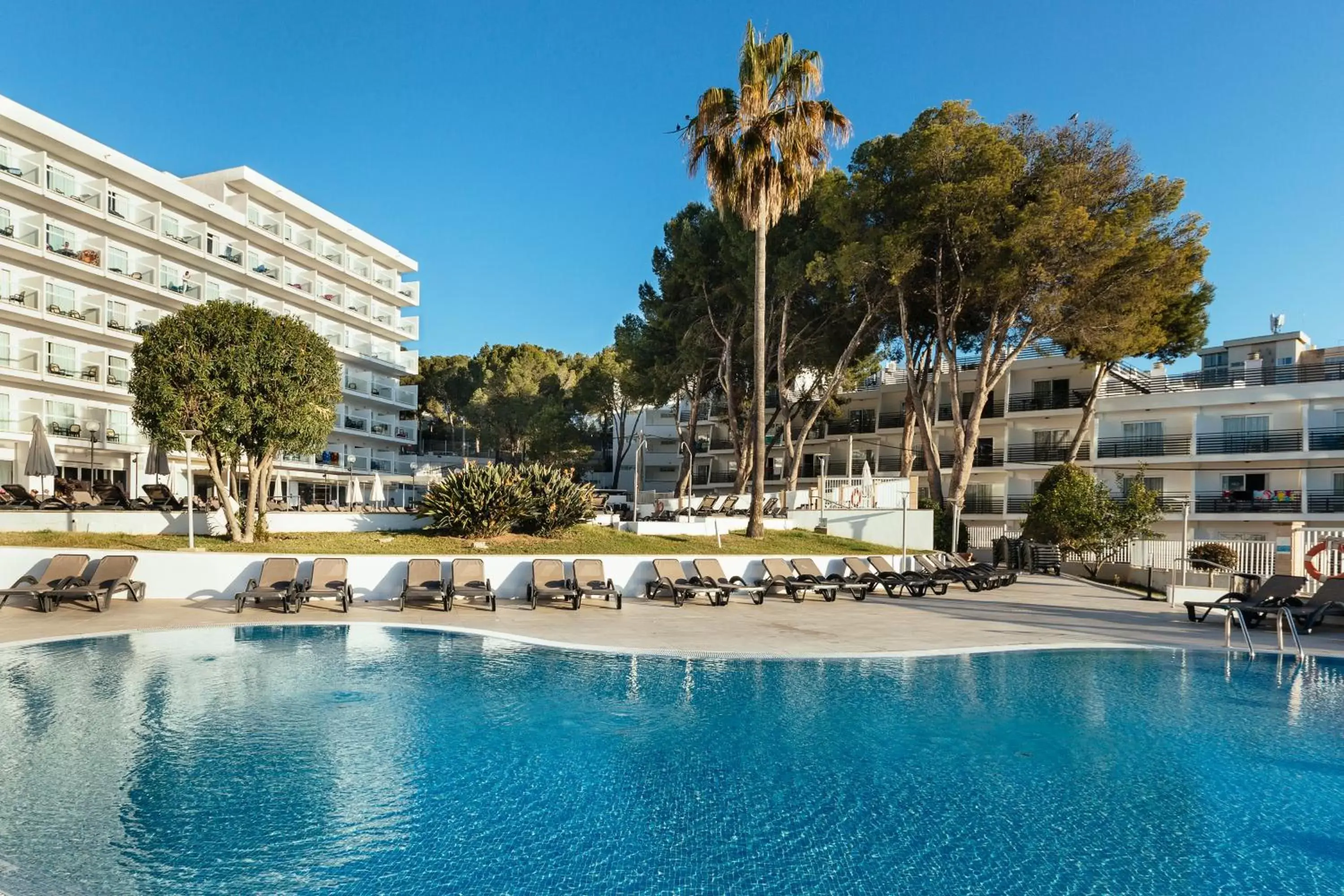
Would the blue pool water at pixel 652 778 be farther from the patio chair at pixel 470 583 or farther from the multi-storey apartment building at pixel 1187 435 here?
the multi-storey apartment building at pixel 1187 435

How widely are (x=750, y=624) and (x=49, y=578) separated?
12707 millimetres

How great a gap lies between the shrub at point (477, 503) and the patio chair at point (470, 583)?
270 centimetres

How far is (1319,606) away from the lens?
535 inches

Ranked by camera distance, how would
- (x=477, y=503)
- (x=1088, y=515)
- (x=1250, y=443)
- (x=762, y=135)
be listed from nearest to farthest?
(x=477, y=503) → (x=762, y=135) → (x=1088, y=515) → (x=1250, y=443)

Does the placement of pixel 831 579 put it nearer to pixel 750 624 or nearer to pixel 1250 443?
pixel 750 624

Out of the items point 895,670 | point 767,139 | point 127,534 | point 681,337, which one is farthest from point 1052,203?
point 127,534

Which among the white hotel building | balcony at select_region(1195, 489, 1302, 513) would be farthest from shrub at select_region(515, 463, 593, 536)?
balcony at select_region(1195, 489, 1302, 513)

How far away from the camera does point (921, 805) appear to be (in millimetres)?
5949

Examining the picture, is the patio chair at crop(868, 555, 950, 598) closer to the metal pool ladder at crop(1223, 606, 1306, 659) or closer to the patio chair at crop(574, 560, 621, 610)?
the metal pool ladder at crop(1223, 606, 1306, 659)

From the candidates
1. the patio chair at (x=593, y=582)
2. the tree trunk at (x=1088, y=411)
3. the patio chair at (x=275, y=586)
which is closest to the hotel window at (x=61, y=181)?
the patio chair at (x=275, y=586)

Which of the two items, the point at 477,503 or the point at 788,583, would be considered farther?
the point at 477,503

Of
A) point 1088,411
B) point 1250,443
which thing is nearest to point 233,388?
point 1088,411

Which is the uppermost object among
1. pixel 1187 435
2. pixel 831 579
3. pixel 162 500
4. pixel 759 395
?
pixel 759 395

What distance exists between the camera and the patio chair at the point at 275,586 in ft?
44.9
